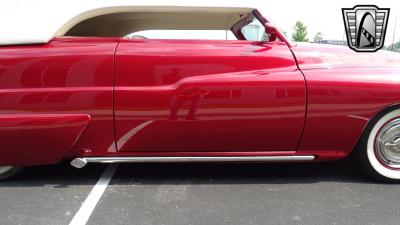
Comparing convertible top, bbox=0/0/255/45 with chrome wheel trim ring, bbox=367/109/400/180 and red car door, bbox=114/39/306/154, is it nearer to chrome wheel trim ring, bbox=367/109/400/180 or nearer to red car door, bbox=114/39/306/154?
red car door, bbox=114/39/306/154

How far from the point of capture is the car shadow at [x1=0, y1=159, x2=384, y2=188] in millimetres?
3182

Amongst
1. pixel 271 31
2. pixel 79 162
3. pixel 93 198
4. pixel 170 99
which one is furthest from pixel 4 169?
pixel 271 31

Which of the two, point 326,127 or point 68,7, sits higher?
point 68,7

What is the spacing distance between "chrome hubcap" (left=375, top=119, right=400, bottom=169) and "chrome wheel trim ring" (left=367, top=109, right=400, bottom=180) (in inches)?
0.7

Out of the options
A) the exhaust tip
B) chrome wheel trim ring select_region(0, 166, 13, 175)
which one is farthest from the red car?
chrome wheel trim ring select_region(0, 166, 13, 175)

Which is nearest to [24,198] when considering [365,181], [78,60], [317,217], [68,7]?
[78,60]

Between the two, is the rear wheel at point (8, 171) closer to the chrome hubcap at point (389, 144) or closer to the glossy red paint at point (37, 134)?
the glossy red paint at point (37, 134)

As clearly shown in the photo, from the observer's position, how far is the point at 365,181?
3.20 metres

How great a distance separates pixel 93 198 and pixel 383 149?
84.5 inches

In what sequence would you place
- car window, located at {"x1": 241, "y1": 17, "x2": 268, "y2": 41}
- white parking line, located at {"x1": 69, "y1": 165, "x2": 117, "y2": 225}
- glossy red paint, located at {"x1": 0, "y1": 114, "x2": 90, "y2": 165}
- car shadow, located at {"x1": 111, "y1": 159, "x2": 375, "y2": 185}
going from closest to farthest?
1. white parking line, located at {"x1": 69, "y1": 165, "x2": 117, "y2": 225}
2. glossy red paint, located at {"x1": 0, "y1": 114, "x2": 90, "y2": 165}
3. car shadow, located at {"x1": 111, "y1": 159, "x2": 375, "y2": 185}
4. car window, located at {"x1": 241, "y1": 17, "x2": 268, "y2": 41}

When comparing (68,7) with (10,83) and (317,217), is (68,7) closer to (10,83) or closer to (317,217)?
(10,83)

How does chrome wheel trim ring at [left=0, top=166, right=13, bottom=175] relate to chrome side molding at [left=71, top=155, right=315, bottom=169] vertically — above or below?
below

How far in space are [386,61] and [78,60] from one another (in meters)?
2.24

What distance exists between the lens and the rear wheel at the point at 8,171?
3.13 meters
